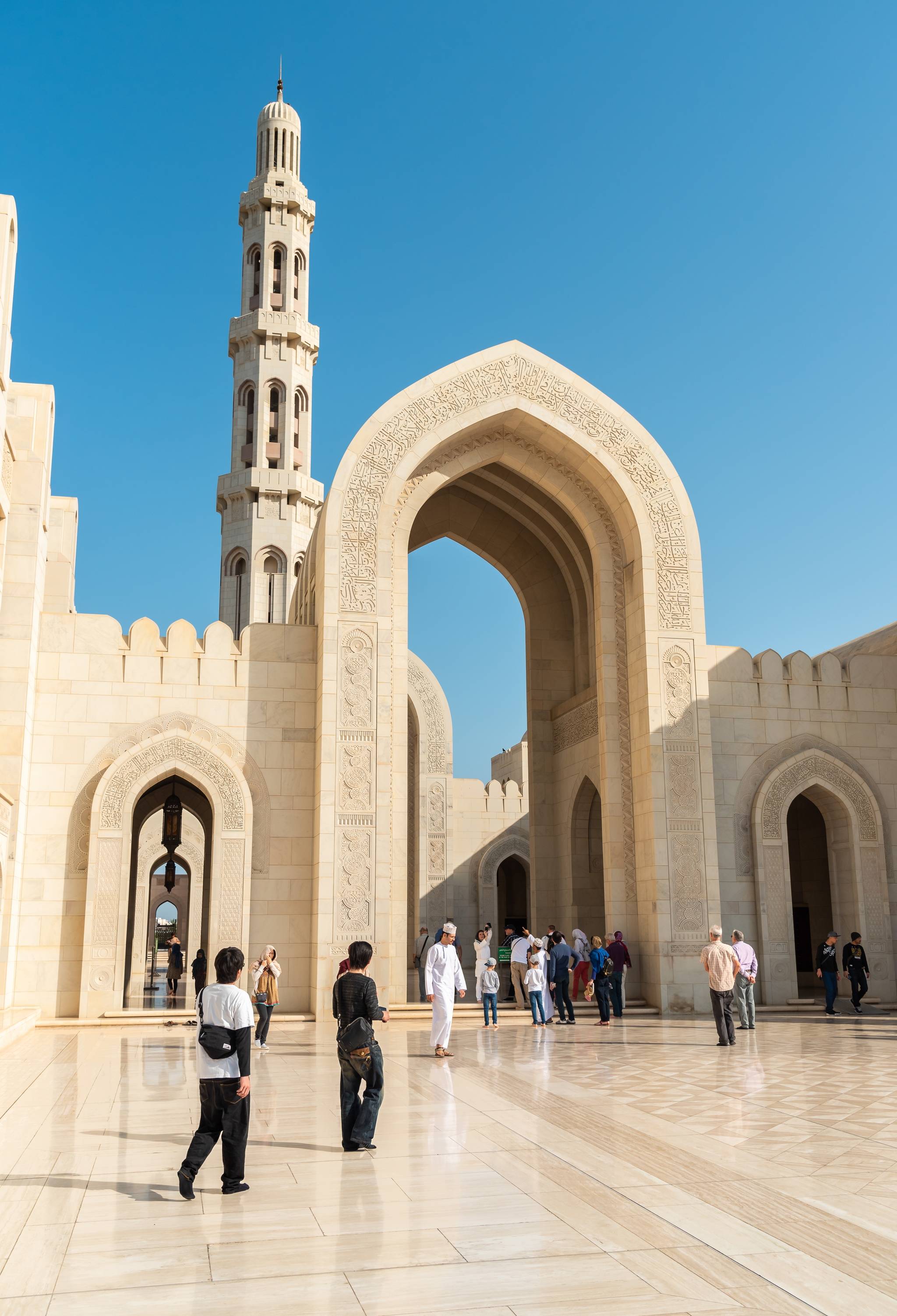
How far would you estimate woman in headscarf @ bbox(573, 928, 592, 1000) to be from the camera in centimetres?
1598

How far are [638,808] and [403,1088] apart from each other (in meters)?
8.33

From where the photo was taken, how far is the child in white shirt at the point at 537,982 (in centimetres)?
1342

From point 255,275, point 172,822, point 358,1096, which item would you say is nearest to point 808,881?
point 172,822

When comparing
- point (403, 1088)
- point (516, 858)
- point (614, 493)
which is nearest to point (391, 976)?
point (403, 1088)

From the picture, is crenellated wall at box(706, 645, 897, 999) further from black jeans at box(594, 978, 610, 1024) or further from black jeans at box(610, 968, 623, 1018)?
black jeans at box(594, 978, 610, 1024)

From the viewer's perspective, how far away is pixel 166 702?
15.1 meters

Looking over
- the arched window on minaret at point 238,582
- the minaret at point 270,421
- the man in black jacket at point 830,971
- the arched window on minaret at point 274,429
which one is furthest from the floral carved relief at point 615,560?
the arched window on minaret at point 274,429

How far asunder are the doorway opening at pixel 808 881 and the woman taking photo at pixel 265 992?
12455 mm

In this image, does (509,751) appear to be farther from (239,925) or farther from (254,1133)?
(254,1133)

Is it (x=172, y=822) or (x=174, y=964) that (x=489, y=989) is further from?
(x=174, y=964)

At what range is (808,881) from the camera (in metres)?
21.3

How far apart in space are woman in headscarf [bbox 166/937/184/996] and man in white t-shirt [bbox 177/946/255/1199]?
1571cm

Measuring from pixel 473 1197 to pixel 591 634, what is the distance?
14.3m

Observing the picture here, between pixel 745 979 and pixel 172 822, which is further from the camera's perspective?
pixel 172 822
